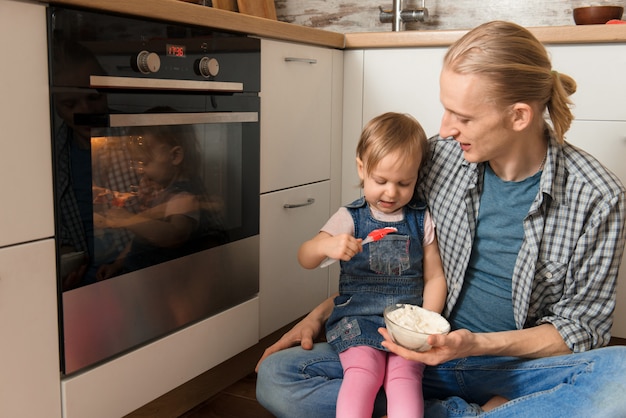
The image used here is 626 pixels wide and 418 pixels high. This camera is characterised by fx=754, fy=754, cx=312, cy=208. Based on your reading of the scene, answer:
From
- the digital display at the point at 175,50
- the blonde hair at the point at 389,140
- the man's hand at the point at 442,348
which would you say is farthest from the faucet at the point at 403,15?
the man's hand at the point at 442,348

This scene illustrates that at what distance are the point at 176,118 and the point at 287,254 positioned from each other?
24.8 inches

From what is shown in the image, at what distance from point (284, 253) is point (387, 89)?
0.62m

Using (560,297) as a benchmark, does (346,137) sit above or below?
above

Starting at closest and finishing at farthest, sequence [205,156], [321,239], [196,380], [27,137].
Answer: [27,137] < [321,239] < [205,156] < [196,380]

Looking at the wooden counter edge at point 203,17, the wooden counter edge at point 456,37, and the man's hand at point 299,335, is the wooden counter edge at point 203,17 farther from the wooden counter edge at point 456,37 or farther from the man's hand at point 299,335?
the man's hand at point 299,335

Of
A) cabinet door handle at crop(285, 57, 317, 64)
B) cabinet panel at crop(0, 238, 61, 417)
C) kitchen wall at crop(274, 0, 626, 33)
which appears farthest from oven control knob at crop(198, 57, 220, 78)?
kitchen wall at crop(274, 0, 626, 33)

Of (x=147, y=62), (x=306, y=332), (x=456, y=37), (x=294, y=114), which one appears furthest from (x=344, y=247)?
(x=456, y=37)

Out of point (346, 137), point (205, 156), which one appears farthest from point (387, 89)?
point (205, 156)

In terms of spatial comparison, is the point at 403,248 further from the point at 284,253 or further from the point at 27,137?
the point at 27,137

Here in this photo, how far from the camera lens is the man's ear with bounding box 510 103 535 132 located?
4.93 ft

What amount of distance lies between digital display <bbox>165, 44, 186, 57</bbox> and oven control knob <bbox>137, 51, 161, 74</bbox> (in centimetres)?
5

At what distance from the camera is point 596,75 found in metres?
2.09

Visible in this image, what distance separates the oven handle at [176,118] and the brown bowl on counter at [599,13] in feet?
3.76

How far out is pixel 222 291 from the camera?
72.4 inches
